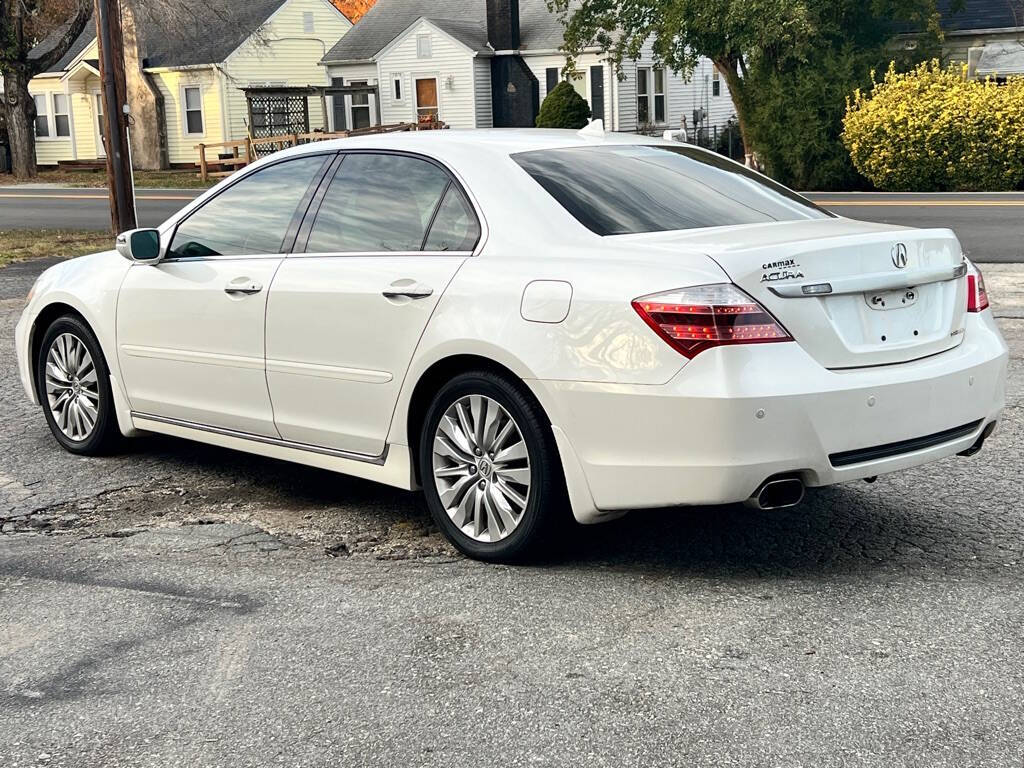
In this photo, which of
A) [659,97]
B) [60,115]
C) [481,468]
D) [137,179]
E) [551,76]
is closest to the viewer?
[481,468]

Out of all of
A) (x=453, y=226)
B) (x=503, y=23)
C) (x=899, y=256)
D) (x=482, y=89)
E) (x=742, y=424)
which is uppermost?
(x=503, y=23)

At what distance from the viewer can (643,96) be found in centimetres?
4734

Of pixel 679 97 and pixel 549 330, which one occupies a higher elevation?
pixel 679 97

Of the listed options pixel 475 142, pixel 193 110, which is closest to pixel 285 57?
pixel 193 110

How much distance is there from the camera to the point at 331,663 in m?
4.25

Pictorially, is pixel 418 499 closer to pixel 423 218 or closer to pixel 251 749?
pixel 423 218

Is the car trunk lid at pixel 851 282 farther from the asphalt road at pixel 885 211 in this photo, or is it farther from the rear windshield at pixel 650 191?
the asphalt road at pixel 885 211

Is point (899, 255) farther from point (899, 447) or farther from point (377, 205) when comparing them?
point (377, 205)

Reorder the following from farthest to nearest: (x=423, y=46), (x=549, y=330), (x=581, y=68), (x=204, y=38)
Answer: (x=204, y=38) < (x=423, y=46) < (x=581, y=68) < (x=549, y=330)

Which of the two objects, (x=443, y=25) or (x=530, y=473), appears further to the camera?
(x=443, y=25)

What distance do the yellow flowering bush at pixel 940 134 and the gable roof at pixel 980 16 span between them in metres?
10.2

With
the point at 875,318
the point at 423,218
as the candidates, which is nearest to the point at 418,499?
the point at 423,218

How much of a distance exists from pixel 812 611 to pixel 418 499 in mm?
2228

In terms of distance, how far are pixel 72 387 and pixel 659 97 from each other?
4264 cm
